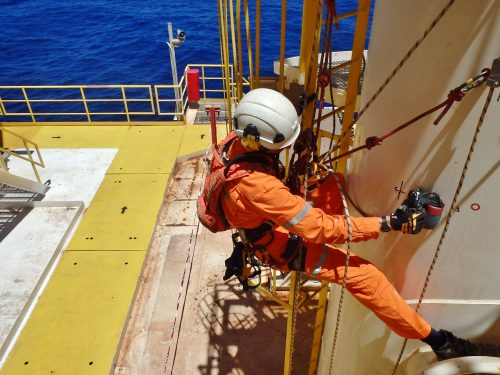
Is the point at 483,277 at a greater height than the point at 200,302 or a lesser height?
greater

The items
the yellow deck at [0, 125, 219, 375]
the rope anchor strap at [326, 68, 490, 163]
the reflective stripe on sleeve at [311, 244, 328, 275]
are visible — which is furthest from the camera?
the yellow deck at [0, 125, 219, 375]

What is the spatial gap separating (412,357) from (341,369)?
1303 millimetres

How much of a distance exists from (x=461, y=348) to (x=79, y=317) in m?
6.73

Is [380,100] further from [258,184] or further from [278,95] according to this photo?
[258,184]

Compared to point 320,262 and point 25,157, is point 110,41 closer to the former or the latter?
point 25,157

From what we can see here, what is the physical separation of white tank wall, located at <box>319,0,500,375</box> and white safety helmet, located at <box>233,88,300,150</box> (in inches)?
24.5

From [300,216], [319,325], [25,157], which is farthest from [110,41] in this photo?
[300,216]

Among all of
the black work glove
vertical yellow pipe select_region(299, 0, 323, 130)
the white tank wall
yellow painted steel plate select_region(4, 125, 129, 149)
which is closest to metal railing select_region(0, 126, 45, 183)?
yellow painted steel plate select_region(4, 125, 129, 149)

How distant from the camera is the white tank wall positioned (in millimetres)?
2129

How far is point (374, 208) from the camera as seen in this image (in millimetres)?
3156

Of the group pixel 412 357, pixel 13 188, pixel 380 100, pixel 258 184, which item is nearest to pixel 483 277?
pixel 412 357

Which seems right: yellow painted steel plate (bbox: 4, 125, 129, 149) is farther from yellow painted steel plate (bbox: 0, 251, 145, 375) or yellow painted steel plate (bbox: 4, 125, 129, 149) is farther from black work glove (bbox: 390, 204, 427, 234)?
black work glove (bbox: 390, 204, 427, 234)

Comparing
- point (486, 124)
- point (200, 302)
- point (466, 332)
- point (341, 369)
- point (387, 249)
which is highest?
point (486, 124)

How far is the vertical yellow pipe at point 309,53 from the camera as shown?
312cm
